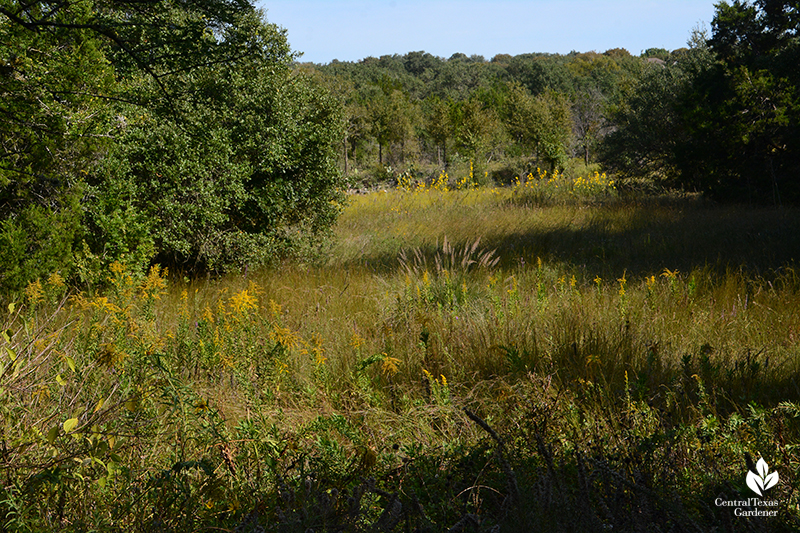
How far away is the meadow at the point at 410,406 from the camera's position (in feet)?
5.79

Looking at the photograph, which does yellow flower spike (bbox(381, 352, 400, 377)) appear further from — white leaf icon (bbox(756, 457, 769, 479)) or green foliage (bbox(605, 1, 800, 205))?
green foliage (bbox(605, 1, 800, 205))

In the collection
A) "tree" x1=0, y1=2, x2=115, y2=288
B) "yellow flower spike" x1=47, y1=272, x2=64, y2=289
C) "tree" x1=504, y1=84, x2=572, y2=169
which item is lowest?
"yellow flower spike" x1=47, y1=272, x2=64, y2=289

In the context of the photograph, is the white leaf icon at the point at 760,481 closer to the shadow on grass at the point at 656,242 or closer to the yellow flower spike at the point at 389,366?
the yellow flower spike at the point at 389,366

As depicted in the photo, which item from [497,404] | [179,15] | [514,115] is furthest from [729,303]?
[514,115]

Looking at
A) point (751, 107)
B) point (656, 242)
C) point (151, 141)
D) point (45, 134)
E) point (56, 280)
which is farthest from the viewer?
point (751, 107)

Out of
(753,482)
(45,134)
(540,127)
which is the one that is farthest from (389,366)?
(540,127)

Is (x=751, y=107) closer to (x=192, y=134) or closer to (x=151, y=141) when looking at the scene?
(x=192, y=134)

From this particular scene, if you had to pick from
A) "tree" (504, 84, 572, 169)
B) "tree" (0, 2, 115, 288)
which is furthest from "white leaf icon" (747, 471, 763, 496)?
"tree" (504, 84, 572, 169)

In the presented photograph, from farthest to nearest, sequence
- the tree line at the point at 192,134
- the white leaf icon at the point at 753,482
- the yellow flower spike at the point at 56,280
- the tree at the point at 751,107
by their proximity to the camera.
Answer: the tree at the point at 751,107, the tree line at the point at 192,134, the yellow flower spike at the point at 56,280, the white leaf icon at the point at 753,482

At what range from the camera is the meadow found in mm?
1765

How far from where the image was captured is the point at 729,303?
4.16 m

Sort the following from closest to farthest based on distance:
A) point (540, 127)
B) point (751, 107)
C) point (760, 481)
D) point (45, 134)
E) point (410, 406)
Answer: point (760, 481) < point (410, 406) < point (45, 134) < point (751, 107) < point (540, 127)

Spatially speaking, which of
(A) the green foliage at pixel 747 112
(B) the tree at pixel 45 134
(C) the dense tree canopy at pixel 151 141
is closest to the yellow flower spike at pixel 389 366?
(C) the dense tree canopy at pixel 151 141

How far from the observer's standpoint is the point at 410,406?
283cm
